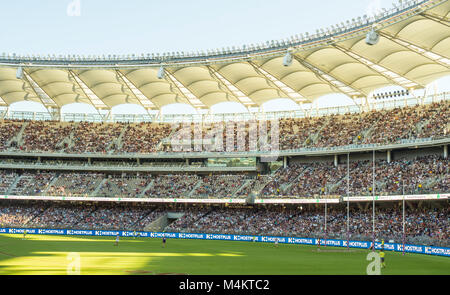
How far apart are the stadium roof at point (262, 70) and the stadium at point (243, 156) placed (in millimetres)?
225

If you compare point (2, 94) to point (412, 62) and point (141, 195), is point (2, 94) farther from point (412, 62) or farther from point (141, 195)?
point (412, 62)

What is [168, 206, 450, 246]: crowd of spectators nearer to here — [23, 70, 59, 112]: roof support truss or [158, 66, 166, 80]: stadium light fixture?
[158, 66, 166, 80]: stadium light fixture

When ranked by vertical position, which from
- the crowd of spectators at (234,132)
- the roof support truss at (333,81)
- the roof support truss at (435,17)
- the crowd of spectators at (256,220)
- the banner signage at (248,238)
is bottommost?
the banner signage at (248,238)

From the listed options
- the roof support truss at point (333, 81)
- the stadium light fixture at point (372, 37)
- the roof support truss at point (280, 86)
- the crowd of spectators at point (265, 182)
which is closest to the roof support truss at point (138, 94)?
the crowd of spectators at point (265, 182)

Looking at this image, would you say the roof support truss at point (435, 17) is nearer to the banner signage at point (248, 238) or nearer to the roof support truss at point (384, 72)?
the roof support truss at point (384, 72)

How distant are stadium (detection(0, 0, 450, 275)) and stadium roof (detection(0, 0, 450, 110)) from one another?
0.22 meters

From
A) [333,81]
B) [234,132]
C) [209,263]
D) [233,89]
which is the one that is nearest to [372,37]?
[333,81]

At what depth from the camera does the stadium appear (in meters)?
47.0

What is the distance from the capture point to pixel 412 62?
54.6m

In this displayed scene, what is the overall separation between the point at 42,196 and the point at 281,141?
36119mm

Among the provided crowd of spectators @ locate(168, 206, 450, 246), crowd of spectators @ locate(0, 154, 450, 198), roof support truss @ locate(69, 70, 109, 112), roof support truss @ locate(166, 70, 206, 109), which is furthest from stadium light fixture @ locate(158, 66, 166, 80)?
crowd of spectators @ locate(168, 206, 450, 246)

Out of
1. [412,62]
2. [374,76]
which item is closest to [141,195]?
[374,76]

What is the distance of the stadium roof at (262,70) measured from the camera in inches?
1918

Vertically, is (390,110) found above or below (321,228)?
above
